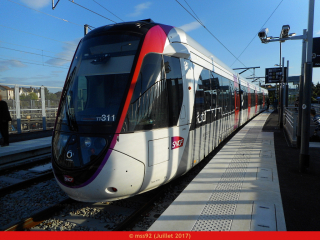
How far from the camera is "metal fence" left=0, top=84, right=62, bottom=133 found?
13297 millimetres

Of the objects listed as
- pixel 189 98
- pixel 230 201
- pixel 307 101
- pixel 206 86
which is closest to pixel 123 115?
pixel 189 98

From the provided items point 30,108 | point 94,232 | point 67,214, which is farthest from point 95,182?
point 30,108

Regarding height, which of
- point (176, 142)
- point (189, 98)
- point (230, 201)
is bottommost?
point (230, 201)

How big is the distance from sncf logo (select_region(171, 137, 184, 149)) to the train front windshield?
1301 millimetres

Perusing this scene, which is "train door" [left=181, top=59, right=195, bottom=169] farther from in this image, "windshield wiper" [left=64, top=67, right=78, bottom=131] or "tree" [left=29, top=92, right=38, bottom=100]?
"tree" [left=29, top=92, right=38, bottom=100]

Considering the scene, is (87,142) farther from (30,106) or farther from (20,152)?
(30,106)

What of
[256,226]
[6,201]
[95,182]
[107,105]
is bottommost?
[6,201]

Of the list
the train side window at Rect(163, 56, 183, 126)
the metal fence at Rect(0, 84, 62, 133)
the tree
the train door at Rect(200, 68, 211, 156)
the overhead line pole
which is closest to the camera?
the train side window at Rect(163, 56, 183, 126)

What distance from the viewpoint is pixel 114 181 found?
3818mm

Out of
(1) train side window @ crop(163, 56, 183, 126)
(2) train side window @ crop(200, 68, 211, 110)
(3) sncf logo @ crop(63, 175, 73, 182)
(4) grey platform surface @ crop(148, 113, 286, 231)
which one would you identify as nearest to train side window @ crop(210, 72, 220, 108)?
(2) train side window @ crop(200, 68, 211, 110)

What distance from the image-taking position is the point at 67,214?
14.4 ft

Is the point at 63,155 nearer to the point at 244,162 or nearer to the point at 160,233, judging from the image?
the point at 160,233

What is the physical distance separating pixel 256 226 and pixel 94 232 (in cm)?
235

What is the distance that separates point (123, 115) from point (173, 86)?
1349 mm
